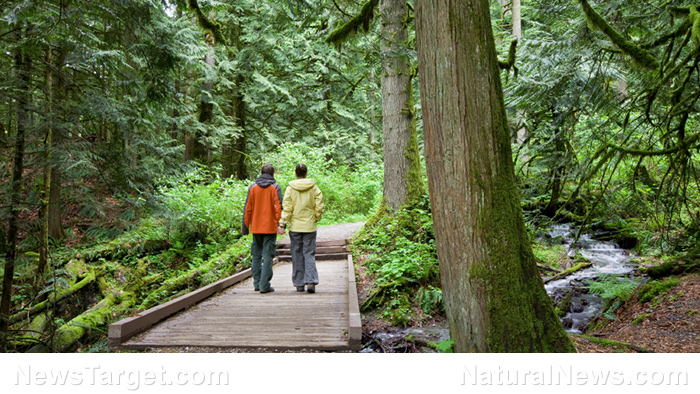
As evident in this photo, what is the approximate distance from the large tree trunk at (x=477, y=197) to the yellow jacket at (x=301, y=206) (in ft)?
11.9

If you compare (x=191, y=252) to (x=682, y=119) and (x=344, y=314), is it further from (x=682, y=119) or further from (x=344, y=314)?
(x=682, y=119)

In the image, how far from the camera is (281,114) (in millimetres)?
22375

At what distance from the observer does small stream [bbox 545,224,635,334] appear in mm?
6950

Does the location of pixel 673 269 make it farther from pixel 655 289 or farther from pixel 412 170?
pixel 412 170

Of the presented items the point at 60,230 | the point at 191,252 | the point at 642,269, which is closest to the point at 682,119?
the point at 642,269

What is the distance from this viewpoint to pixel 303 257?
6668 millimetres

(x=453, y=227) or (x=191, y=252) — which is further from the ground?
(x=453, y=227)

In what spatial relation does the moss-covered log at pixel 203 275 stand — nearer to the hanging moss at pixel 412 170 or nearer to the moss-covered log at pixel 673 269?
the hanging moss at pixel 412 170

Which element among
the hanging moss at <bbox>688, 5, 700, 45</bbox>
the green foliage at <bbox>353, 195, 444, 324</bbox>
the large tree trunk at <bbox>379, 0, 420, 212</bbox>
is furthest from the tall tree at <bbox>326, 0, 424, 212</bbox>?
the hanging moss at <bbox>688, 5, 700, 45</bbox>

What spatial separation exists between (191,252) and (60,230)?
183 inches

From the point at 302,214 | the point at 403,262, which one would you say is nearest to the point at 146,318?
the point at 302,214

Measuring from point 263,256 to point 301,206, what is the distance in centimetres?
115

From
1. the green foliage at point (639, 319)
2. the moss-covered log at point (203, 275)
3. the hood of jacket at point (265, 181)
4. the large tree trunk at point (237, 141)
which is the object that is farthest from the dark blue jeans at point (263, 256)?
the large tree trunk at point (237, 141)
